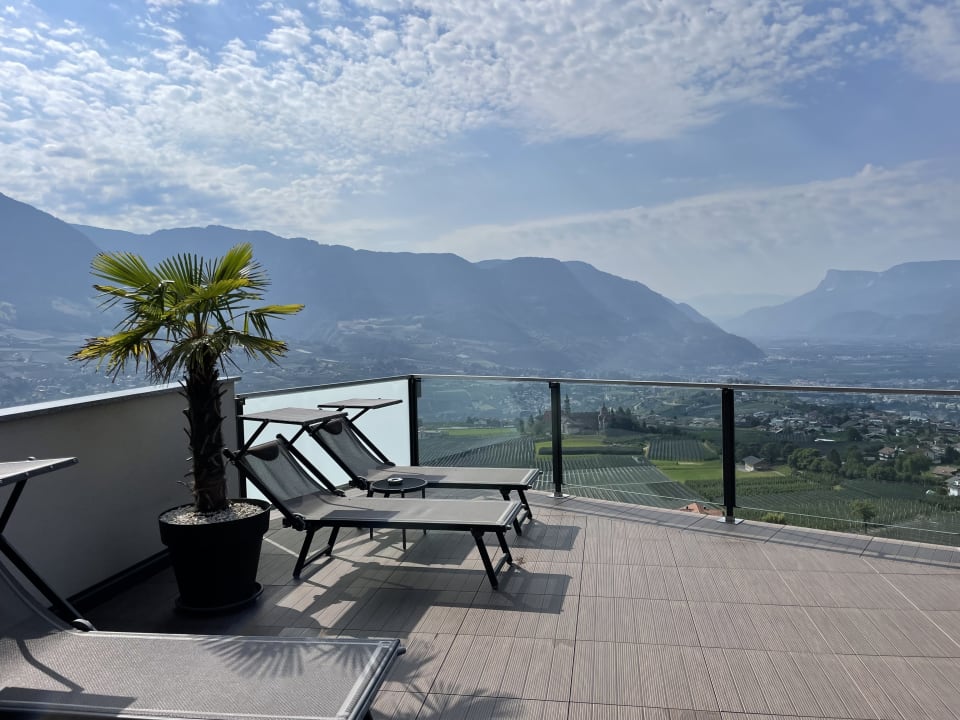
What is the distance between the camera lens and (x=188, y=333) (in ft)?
13.0

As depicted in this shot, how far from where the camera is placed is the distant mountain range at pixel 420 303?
18227 millimetres

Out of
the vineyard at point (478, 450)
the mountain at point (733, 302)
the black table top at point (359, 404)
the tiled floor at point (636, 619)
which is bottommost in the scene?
the tiled floor at point (636, 619)

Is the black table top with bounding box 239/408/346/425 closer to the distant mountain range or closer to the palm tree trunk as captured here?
the palm tree trunk

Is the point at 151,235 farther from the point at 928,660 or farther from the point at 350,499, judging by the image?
the point at 928,660

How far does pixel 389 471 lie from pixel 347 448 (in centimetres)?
41

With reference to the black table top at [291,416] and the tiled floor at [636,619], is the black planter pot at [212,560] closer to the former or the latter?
the tiled floor at [636,619]

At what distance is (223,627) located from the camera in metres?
3.61

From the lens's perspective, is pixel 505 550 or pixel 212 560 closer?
pixel 212 560

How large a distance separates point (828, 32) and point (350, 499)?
10.6 meters

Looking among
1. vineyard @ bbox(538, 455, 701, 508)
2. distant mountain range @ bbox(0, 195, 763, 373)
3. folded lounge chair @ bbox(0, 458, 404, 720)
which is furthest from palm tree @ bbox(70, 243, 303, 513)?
distant mountain range @ bbox(0, 195, 763, 373)

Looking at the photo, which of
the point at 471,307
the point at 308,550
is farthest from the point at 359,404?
the point at 471,307

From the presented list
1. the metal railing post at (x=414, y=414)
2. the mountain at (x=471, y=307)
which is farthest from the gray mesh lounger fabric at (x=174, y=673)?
the mountain at (x=471, y=307)

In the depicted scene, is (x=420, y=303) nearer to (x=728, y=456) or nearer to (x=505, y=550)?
(x=728, y=456)

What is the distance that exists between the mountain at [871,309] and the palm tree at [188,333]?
2715 centimetres
